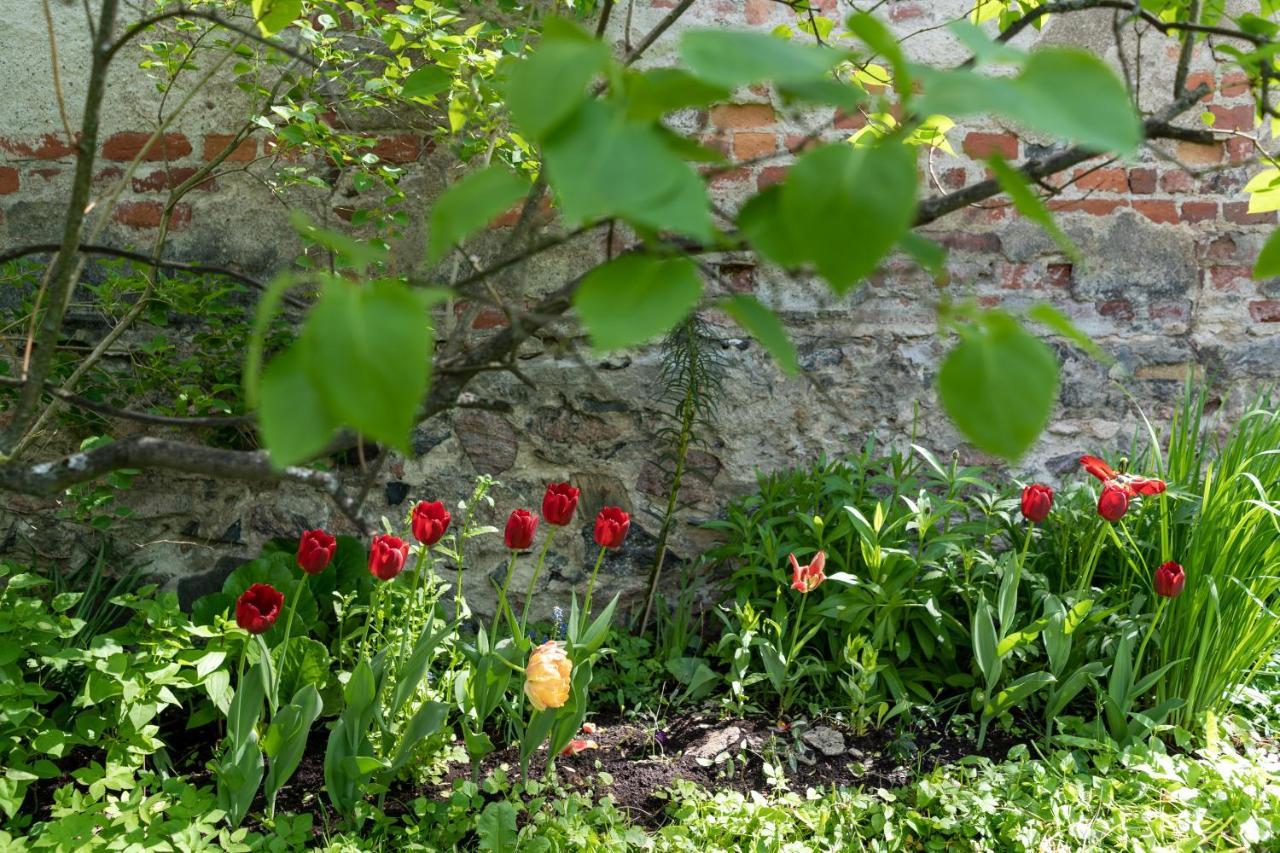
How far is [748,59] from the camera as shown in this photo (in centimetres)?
52

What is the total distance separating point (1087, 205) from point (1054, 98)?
274 centimetres

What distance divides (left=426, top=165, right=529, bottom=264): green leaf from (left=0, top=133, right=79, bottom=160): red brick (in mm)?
2656

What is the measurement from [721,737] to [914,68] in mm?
2087

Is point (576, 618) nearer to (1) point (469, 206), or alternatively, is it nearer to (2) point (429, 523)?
(2) point (429, 523)

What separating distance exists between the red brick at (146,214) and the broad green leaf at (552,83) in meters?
2.57

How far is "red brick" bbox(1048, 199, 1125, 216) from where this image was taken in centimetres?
296

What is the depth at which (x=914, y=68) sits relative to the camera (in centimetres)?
55

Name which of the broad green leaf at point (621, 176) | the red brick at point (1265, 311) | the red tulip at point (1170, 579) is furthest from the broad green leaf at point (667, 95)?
the red brick at point (1265, 311)

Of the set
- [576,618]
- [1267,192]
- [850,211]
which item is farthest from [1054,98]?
[576,618]

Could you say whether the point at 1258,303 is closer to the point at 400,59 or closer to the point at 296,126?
the point at 400,59

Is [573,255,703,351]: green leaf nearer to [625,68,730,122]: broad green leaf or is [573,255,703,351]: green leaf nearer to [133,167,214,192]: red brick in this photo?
[625,68,730,122]: broad green leaf

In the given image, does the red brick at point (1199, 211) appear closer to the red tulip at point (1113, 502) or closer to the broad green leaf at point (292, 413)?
the red tulip at point (1113, 502)

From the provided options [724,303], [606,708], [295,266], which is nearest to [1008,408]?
[724,303]

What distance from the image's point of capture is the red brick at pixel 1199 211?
2998 millimetres
